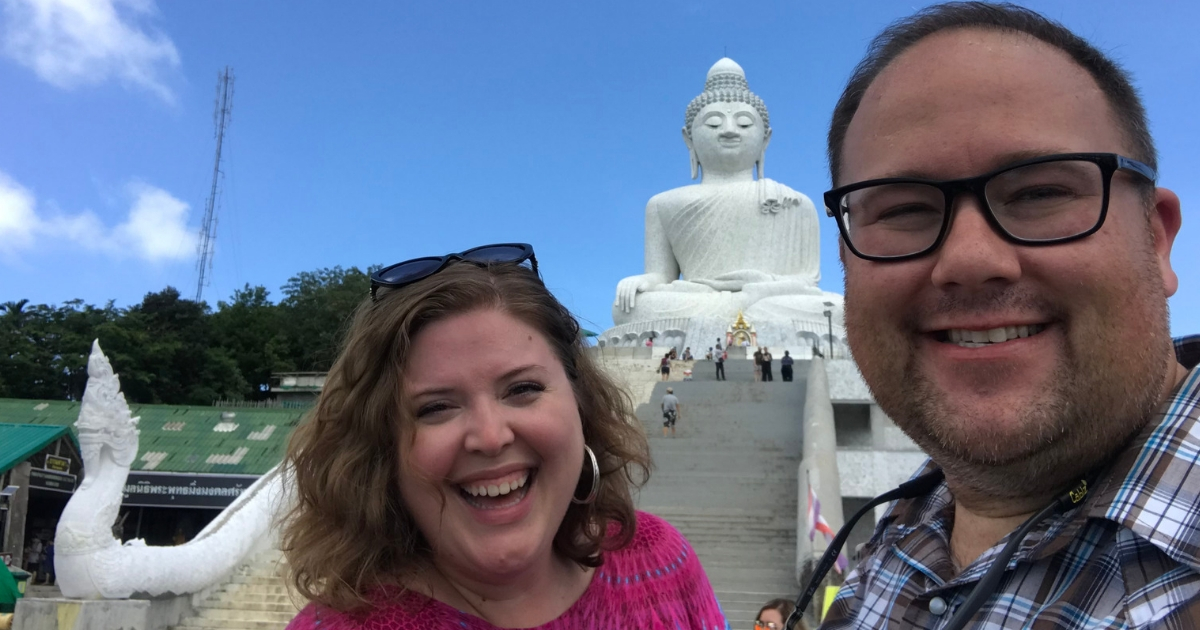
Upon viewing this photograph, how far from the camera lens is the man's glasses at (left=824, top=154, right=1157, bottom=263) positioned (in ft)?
3.73

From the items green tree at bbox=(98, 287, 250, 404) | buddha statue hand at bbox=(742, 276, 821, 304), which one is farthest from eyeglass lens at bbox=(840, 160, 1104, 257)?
green tree at bbox=(98, 287, 250, 404)

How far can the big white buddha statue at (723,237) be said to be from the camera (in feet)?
70.3

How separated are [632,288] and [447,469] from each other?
21007 millimetres

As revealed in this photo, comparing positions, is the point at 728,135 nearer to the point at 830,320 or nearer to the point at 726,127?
the point at 726,127

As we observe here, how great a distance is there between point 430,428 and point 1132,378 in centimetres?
109

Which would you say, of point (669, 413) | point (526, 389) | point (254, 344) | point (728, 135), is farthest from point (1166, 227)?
point (254, 344)

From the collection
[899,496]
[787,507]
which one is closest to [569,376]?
[899,496]

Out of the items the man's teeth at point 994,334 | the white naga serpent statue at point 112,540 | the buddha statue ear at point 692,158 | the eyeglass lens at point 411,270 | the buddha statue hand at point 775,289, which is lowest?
the white naga serpent statue at point 112,540

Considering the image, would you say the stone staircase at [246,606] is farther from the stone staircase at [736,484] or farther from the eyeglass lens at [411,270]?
the eyeglass lens at [411,270]

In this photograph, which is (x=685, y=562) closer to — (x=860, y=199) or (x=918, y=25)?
(x=860, y=199)

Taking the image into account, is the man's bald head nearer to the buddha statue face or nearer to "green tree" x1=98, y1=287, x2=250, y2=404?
the buddha statue face

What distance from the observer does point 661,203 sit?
2411 centimetres

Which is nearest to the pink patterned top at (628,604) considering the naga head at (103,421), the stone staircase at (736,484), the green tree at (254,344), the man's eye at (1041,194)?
the man's eye at (1041,194)

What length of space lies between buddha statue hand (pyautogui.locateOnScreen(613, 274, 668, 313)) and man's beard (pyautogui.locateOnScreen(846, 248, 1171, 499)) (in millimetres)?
21065
